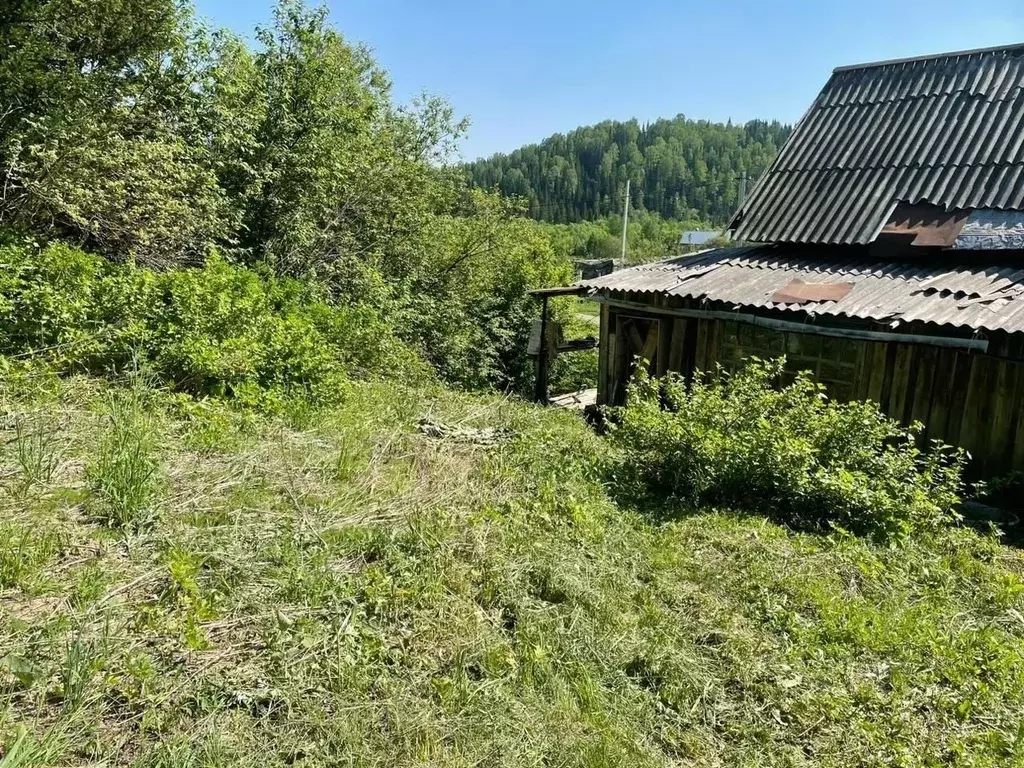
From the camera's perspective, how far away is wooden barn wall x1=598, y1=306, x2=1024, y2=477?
6.86 m

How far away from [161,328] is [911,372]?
8.30 meters

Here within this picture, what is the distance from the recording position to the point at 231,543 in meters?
3.86

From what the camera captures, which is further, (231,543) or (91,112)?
(91,112)

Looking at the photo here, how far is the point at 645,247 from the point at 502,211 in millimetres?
35532

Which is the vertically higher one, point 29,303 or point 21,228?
point 21,228

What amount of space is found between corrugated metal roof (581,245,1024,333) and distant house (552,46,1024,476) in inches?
1.2

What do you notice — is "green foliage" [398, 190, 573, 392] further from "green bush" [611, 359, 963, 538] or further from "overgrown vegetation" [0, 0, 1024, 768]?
"green bush" [611, 359, 963, 538]

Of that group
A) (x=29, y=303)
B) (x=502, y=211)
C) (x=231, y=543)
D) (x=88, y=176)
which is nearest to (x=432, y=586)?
(x=231, y=543)

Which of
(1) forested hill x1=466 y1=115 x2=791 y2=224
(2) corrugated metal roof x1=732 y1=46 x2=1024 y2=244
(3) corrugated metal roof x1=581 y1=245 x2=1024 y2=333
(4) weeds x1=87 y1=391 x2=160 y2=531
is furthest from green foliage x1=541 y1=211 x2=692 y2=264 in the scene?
(4) weeds x1=87 y1=391 x2=160 y2=531

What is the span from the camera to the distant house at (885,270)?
7.05 m

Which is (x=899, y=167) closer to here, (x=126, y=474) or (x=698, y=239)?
(x=126, y=474)

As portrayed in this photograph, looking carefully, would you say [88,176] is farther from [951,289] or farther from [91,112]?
[951,289]

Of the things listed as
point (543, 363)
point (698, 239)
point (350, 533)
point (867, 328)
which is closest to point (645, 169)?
point (698, 239)

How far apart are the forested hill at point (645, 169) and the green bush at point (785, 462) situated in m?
74.5
